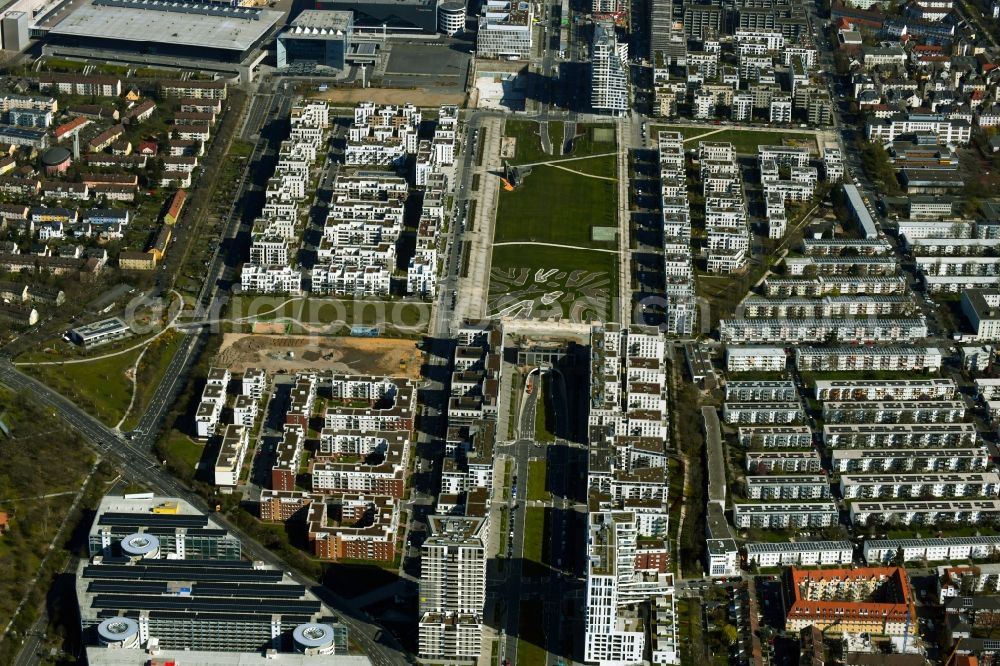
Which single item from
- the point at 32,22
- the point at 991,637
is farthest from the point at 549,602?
the point at 32,22

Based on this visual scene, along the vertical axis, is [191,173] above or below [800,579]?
above

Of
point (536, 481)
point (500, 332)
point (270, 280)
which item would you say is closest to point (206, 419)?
point (270, 280)

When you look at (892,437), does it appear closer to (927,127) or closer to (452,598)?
(452,598)

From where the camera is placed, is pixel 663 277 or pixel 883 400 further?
pixel 663 277

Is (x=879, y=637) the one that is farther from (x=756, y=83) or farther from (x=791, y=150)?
(x=756, y=83)

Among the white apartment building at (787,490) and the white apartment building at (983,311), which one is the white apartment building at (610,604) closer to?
the white apartment building at (787,490)

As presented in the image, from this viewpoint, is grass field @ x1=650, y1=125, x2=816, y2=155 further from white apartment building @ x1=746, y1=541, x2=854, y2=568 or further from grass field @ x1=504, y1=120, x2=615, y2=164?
white apartment building @ x1=746, y1=541, x2=854, y2=568

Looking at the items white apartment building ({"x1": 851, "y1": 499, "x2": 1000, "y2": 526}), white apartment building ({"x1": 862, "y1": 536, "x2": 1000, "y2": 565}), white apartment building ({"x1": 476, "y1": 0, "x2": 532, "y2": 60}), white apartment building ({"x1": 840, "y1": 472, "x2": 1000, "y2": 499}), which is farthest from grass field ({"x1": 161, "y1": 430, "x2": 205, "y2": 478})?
white apartment building ({"x1": 476, "y1": 0, "x2": 532, "y2": 60})
